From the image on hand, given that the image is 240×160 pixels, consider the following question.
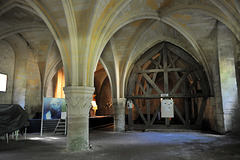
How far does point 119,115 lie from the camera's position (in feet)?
34.1

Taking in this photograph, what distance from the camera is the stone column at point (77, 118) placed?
528 cm

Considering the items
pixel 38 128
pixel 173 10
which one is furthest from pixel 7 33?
pixel 173 10

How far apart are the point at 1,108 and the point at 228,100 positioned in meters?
8.64

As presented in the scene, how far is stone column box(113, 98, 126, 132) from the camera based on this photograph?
1032cm

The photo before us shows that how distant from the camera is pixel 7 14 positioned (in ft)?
27.0

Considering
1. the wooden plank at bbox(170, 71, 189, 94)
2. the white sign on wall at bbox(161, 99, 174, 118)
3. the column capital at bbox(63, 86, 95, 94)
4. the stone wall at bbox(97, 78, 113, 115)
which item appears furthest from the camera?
the stone wall at bbox(97, 78, 113, 115)

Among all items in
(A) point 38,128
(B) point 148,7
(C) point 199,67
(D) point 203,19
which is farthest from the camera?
(C) point 199,67

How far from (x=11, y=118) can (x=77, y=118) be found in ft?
9.11

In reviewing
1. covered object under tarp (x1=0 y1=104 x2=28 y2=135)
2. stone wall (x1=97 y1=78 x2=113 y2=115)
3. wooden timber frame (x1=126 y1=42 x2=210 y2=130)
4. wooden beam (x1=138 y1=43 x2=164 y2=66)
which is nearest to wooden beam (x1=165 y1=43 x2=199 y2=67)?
wooden timber frame (x1=126 y1=42 x2=210 y2=130)

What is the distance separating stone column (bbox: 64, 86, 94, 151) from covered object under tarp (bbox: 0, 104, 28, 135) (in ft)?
8.04

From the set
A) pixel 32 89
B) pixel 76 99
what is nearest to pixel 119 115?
pixel 32 89

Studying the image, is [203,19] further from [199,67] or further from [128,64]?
[128,64]

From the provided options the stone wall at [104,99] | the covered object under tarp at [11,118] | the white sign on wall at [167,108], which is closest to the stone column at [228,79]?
the white sign on wall at [167,108]

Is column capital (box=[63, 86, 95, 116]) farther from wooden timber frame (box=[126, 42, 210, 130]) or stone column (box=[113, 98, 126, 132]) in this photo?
wooden timber frame (box=[126, 42, 210, 130])
